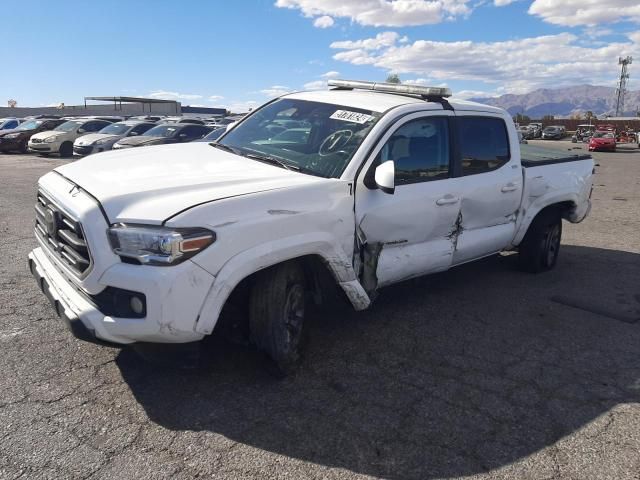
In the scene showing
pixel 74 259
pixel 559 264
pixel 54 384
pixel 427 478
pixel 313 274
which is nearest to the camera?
pixel 427 478

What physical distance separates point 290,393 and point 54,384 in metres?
1.47

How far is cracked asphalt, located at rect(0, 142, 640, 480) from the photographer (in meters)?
2.79

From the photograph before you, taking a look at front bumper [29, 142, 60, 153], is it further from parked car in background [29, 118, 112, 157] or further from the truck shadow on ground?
the truck shadow on ground

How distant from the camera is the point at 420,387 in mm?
3574

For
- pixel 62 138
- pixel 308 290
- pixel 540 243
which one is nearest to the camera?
pixel 308 290

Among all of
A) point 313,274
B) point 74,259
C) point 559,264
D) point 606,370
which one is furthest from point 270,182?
point 559,264

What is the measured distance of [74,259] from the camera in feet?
10.4

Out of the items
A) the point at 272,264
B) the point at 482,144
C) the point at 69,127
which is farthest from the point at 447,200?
the point at 69,127

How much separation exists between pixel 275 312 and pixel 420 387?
1.08 meters

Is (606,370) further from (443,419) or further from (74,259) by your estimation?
(74,259)

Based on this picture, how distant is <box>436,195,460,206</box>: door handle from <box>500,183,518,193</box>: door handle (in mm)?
772

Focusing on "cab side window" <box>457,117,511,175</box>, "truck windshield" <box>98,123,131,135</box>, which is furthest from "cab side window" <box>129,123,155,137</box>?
"cab side window" <box>457,117,511,175</box>

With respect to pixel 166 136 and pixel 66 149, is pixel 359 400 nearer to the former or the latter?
pixel 166 136

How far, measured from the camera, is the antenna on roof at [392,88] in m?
4.61
